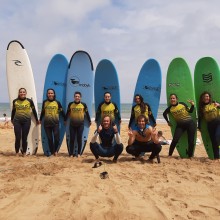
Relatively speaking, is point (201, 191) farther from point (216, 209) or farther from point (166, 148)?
point (166, 148)

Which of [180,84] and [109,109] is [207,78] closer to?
[180,84]

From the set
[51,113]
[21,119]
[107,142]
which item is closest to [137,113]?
[107,142]

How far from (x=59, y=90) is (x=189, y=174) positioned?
3.39 metres

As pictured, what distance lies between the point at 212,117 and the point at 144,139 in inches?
57.7

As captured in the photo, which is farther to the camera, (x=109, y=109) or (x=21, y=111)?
(x=109, y=109)

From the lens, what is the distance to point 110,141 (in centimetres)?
452

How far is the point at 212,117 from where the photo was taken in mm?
5023

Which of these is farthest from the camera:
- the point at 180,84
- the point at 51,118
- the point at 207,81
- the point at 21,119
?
the point at 180,84

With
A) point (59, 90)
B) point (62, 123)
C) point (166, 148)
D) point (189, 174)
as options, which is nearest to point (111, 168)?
point (189, 174)

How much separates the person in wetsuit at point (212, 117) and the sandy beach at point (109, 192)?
2.97ft

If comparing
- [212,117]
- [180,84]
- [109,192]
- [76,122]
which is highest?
[180,84]

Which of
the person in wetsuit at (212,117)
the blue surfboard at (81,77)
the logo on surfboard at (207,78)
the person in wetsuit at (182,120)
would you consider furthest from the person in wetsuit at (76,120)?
the logo on surfboard at (207,78)

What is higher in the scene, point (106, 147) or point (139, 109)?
point (139, 109)

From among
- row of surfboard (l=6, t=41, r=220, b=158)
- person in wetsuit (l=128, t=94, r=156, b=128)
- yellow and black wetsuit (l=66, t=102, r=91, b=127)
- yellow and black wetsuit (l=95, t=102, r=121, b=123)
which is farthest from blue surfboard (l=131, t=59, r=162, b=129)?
yellow and black wetsuit (l=66, t=102, r=91, b=127)
